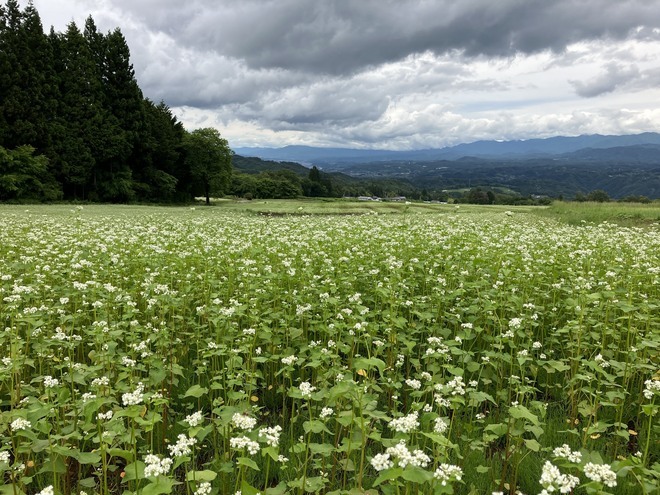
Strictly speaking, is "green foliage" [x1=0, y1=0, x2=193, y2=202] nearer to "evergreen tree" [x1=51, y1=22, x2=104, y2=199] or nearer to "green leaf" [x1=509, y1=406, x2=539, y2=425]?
"evergreen tree" [x1=51, y1=22, x2=104, y2=199]

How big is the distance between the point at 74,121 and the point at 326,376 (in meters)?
70.7

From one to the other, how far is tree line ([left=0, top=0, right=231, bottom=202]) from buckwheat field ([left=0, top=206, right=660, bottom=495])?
53.8 m

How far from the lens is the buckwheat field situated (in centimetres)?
377

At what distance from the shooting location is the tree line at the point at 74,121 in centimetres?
5409

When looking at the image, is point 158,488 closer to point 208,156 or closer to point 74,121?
point 74,121

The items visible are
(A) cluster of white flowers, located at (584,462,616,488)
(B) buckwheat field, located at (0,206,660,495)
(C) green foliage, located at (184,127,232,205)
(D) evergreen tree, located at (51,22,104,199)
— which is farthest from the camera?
(C) green foliage, located at (184,127,232,205)

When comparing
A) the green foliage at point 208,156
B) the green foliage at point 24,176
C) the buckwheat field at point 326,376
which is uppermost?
the green foliage at point 208,156

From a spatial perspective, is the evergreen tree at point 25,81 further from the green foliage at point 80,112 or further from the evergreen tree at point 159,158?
the evergreen tree at point 159,158

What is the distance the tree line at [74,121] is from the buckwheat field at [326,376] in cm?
5378

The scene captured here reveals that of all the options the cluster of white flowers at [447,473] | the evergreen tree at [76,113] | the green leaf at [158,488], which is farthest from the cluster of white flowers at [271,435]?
the evergreen tree at [76,113]

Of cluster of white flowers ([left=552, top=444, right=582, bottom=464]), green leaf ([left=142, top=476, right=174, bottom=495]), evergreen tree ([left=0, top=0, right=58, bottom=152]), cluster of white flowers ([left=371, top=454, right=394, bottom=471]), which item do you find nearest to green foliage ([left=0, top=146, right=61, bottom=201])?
evergreen tree ([left=0, top=0, right=58, bottom=152])

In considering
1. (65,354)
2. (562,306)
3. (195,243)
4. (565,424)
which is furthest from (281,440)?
(195,243)

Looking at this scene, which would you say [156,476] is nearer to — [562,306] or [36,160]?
[562,306]

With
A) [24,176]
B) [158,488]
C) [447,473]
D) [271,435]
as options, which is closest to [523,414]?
[447,473]
